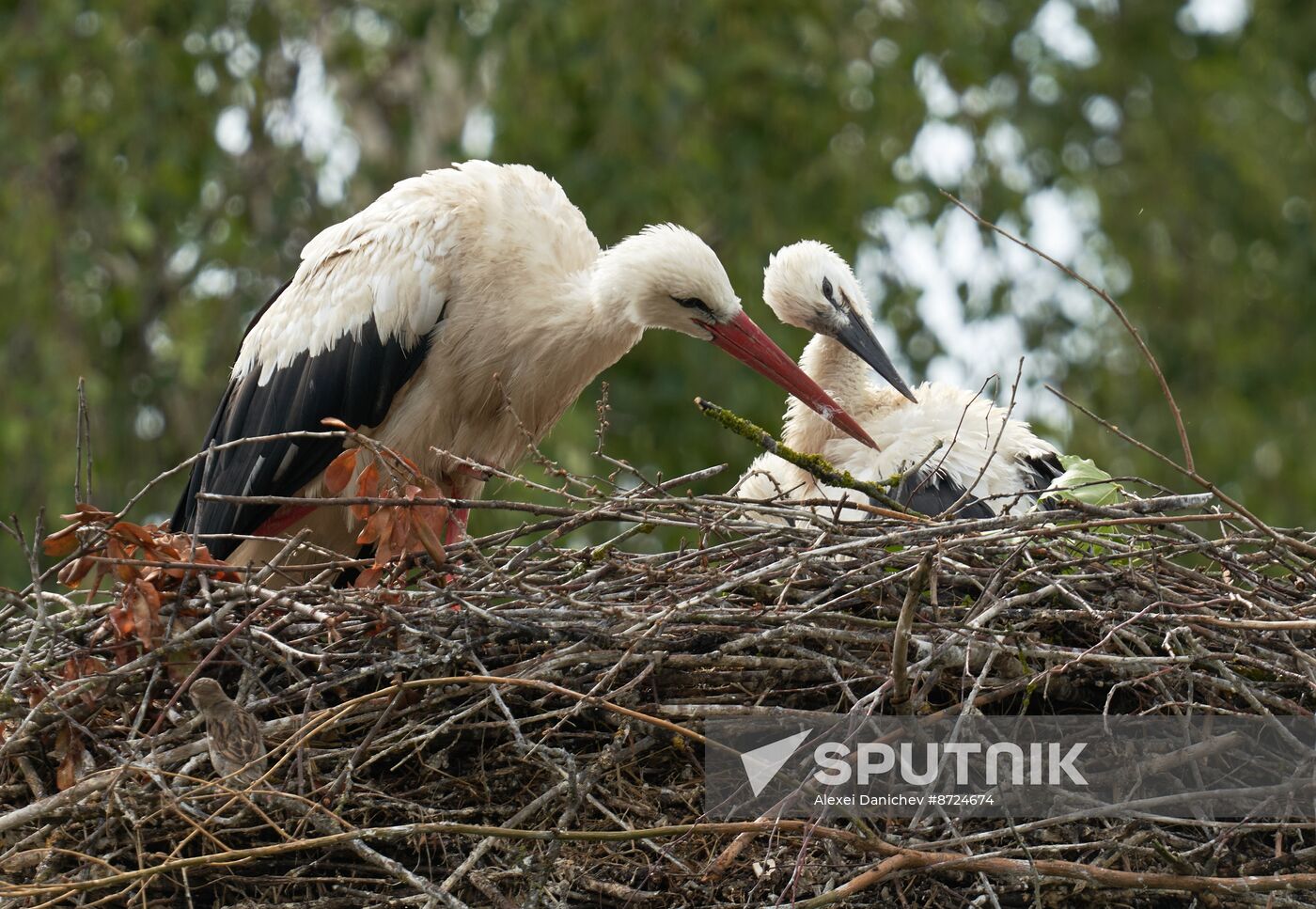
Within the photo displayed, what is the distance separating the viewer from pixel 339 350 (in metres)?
4.02

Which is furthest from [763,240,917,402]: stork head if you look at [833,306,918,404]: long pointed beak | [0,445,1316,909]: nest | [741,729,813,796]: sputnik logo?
[741,729,813,796]: sputnik logo

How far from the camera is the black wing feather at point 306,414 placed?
13.1 ft

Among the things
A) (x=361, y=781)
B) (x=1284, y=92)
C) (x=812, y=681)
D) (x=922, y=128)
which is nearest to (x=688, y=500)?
(x=812, y=681)

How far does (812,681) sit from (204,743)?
1011 millimetres

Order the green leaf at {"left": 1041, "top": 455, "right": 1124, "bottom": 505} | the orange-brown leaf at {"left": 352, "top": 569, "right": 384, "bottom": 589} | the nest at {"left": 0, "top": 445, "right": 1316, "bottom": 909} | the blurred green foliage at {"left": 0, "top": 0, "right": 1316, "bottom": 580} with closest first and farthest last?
the nest at {"left": 0, "top": 445, "right": 1316, "bottom": 909} < the orange-brown leaf at {"left": 352, "top": 569, "right": 384, "bottom": 589} < the green leaf at {"left": 1041, "top": 455, "right": 1124, "bottom": 505} < the blurred green foliage at {"left": 0, "top": 0, "right": 1316, "bottom": 580}

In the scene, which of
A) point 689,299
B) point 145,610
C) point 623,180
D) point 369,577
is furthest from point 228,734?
point 623,180

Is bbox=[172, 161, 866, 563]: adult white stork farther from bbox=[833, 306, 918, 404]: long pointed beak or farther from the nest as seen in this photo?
the nest

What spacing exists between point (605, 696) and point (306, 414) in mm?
1647

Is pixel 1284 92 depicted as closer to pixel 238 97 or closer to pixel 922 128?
pixel 922 128

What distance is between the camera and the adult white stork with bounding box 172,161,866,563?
3.96 meters

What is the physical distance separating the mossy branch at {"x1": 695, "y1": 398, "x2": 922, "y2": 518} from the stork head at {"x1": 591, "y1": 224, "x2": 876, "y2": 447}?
81cm

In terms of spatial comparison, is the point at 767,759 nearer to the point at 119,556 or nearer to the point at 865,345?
the point at 119,556

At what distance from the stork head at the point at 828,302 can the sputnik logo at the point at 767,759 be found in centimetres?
192

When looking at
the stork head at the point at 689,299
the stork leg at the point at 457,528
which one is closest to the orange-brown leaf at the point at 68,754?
the stork leg at the point at 457,528
